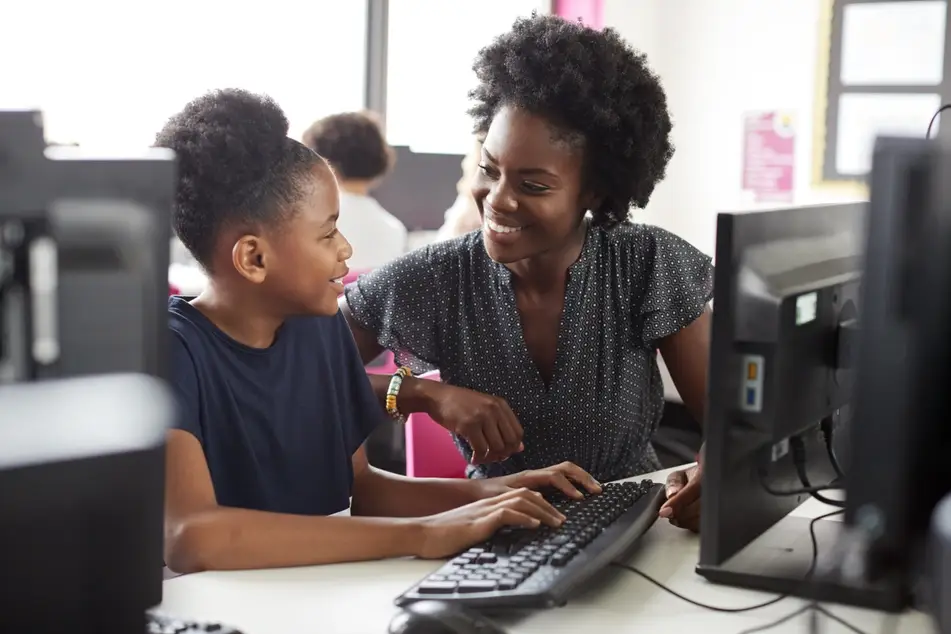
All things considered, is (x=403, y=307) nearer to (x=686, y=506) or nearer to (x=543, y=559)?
(x=686, y=506)

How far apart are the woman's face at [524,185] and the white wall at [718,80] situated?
228 centimetres

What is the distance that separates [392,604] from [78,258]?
0.49 m

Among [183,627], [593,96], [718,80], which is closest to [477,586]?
[183,627]

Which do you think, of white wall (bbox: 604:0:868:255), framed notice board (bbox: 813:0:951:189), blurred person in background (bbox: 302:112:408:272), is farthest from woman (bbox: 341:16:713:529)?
white wall (bbox: 604:0:868:255)

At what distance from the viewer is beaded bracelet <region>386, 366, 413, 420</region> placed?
1456mm

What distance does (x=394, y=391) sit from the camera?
145 cm

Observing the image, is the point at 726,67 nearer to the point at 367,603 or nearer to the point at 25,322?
the point at 367,603

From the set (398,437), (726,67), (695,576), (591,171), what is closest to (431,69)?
(726,67)

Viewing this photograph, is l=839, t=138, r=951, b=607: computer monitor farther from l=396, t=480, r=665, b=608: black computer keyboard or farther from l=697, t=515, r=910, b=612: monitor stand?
l=396, t=480, r=665, b=608: black computer keyboard

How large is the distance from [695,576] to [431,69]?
3211mm

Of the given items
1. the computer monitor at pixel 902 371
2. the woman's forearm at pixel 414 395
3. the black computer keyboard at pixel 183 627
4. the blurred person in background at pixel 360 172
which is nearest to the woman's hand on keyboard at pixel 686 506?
the woman's forearm at pixel 414 395

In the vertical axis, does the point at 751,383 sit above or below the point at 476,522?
above

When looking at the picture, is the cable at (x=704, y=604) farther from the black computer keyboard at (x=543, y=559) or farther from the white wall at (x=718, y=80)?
the white wall at (x=718, y=80)

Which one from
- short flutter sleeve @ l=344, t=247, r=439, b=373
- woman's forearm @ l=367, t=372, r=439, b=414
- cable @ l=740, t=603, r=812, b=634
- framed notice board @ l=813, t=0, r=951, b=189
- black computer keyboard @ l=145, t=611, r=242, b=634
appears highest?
framed notice board @ l=813, t=0, r=951, b=189
